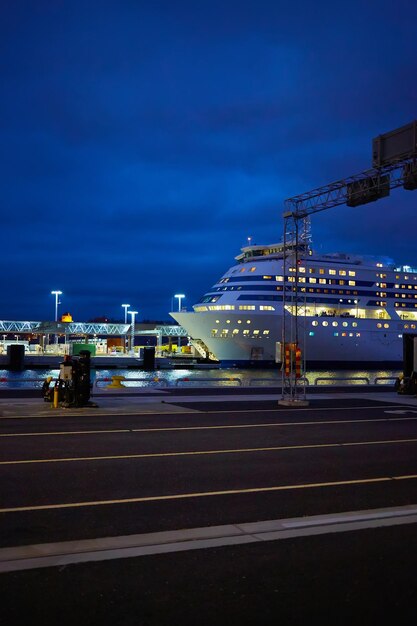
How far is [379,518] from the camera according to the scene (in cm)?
703

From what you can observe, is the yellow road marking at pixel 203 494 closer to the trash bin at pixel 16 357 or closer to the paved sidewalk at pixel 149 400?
the paved sidewalk at pixel 149 400

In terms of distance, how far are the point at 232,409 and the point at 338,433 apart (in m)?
6.03

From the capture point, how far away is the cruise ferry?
211 feet

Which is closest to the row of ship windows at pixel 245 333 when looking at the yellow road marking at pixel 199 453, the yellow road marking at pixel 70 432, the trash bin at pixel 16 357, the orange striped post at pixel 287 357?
the trash bin at pixel 16 357

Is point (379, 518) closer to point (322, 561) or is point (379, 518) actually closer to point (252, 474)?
point (322, 561)

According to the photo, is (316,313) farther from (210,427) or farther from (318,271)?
(210,427)

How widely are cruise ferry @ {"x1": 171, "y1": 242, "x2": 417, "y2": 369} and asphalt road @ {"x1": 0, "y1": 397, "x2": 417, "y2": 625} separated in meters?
50.8

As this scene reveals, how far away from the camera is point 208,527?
657 centimetres

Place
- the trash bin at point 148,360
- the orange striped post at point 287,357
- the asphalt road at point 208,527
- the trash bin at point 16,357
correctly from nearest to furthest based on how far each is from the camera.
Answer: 1. the asphalt road at point 208,527
2. the orange striped post at point 287,357
3. the trash bin at point 16,357
4. the trash bin at point 148,360

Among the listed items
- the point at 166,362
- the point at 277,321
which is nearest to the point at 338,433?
the point at 277,321

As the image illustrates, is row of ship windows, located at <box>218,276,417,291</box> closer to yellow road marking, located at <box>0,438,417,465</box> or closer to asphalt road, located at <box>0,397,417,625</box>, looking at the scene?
yellow road marking, located at <box>0,438,417,465</box>

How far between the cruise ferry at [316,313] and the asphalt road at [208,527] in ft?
167

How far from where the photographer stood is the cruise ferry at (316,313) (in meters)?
64.4

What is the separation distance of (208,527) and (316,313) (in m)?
62.0
